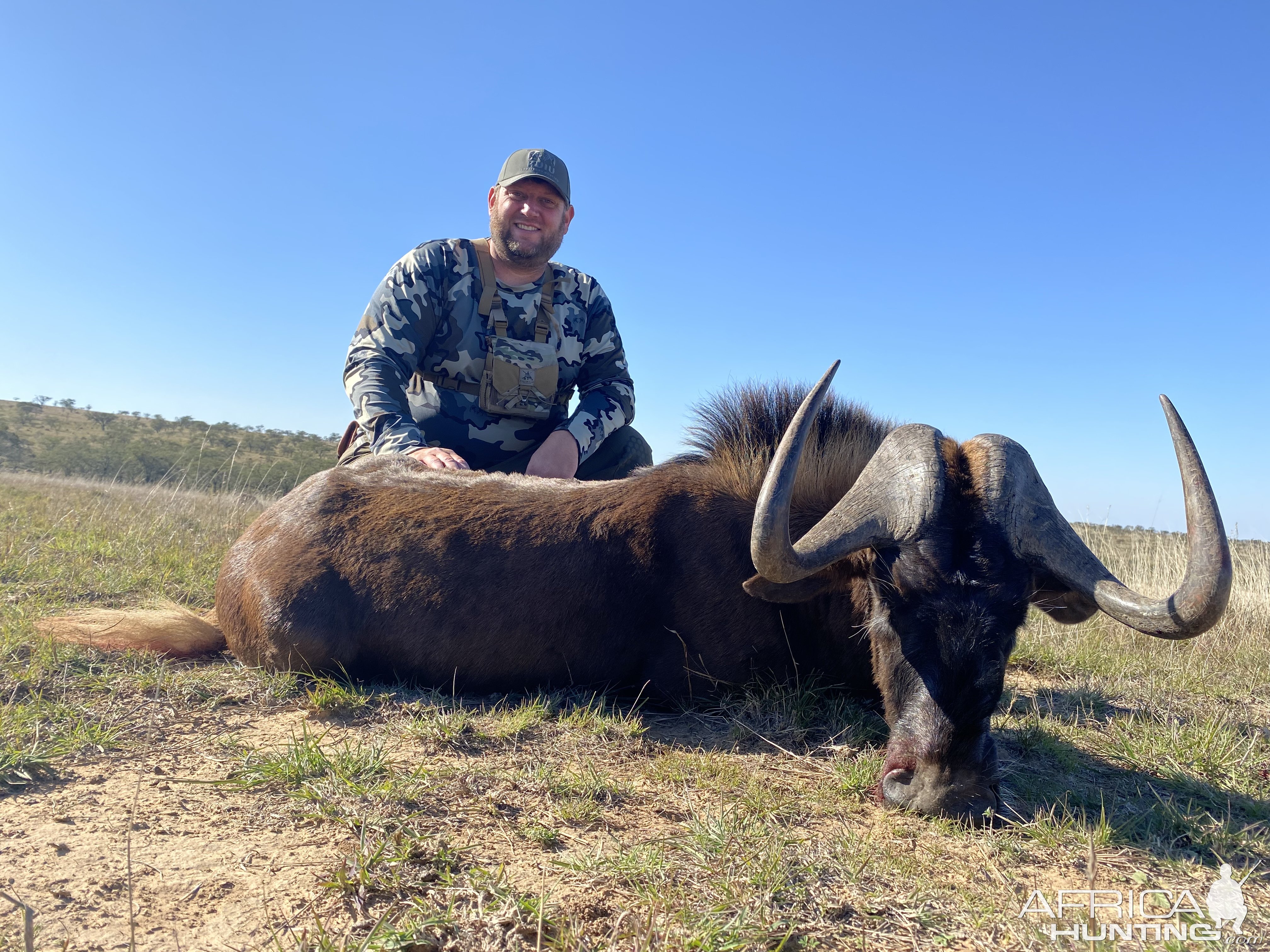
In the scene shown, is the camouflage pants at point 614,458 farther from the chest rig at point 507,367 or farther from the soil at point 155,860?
the soil at point 155,860

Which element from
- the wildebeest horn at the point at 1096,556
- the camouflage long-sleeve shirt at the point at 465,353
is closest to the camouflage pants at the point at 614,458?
the camouflage long-sleeve shirt at the point at 465,353

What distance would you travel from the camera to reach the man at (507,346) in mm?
5621

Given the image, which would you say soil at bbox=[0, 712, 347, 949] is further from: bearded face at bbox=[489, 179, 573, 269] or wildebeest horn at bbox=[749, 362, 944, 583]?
bearded face at bbox=[489, 179, 573, 269]

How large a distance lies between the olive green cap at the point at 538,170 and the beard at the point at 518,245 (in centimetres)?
28

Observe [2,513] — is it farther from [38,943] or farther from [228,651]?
[38,943]

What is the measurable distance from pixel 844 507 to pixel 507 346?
3.55 metres

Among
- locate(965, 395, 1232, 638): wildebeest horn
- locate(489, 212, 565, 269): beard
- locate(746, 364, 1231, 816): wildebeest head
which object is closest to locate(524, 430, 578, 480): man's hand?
locate(489, 212, 565, 269): beard

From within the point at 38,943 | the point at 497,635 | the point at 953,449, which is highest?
the point at 953,449

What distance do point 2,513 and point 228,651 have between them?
237 inches

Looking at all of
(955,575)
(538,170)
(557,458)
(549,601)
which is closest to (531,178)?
(538,170)

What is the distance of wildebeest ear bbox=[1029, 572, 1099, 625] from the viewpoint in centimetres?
277

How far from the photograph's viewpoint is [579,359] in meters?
6.33

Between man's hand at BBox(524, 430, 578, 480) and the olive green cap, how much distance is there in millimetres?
2000

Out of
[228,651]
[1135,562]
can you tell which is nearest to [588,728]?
[228,651]
